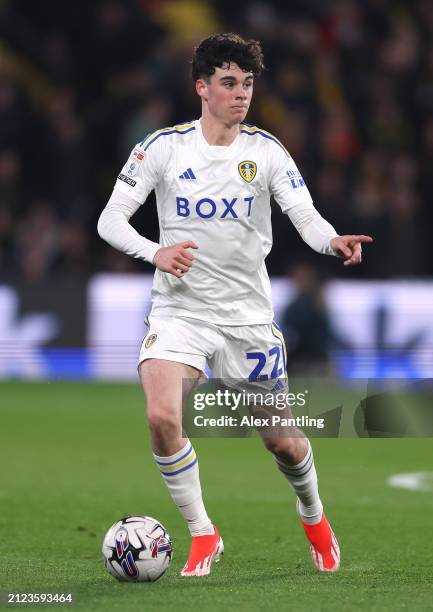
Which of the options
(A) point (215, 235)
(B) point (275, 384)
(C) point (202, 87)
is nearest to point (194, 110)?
(C) point (202, 87)

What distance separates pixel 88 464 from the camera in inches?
369

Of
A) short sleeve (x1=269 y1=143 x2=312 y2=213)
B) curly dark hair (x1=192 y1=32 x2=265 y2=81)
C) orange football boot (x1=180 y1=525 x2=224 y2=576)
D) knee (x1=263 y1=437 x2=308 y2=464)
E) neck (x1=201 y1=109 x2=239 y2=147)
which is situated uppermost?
curly dark hair (x1=192 y1=32 x2=265 y2=81)

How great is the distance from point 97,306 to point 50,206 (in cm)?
147

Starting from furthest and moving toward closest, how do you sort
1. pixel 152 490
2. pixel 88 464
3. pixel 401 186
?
1. pixel 401 186
2. pixel 88 464
3. pixel 152 490

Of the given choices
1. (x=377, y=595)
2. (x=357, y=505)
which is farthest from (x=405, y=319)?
(x=377, y=595)

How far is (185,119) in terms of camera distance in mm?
14195

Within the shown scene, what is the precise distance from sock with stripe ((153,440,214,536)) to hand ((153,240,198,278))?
73 cm

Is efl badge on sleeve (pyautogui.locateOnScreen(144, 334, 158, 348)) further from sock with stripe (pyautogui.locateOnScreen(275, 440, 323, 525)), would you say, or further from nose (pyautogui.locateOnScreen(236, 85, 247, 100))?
nose (pyautogui.locateOnScreen(236, 85, 247, 100))

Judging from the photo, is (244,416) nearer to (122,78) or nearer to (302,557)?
(302,557)

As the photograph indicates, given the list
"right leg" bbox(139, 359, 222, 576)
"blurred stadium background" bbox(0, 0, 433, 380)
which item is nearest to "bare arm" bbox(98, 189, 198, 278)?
"right leg" bbox(139, 359, 222, 576)

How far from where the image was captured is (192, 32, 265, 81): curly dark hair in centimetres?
577

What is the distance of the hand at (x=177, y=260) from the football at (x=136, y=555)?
1049 mm

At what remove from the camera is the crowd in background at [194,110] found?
45.3 feet

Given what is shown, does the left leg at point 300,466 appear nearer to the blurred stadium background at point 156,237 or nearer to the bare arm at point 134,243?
the bare arm at point 134,243
